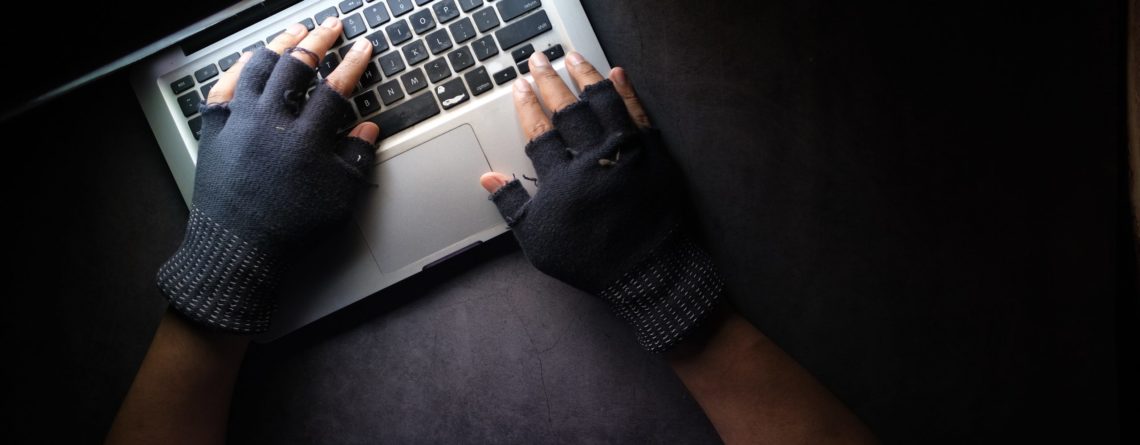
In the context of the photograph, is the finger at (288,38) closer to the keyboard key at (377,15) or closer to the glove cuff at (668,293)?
the keyboard key at (377,15)

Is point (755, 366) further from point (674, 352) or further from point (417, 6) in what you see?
point (417, 6)

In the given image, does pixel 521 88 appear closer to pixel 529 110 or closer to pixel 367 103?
pixel 529 110

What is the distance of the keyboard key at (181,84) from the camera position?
0.64 meters

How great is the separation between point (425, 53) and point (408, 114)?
0.22ft

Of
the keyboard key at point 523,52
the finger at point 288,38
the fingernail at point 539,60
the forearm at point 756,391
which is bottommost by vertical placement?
the forearm at point 756,391

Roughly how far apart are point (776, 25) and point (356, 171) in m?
0.48

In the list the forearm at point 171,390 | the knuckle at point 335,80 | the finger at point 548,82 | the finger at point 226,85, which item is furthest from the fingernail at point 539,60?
the forearm at point 171,390

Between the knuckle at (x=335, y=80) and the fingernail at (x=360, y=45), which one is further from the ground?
the fingernail at (x=360, y=45)

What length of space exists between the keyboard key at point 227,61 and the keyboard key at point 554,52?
0.34 meters

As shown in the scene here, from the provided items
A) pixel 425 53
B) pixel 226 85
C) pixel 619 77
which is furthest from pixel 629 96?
pixel 226 85

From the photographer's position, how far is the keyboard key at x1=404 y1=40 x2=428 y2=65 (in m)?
0.64

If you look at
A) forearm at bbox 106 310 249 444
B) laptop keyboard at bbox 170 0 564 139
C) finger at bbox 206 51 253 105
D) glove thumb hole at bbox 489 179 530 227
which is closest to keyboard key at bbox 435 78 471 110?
laptop keyboard at bbox 170 0 564 139

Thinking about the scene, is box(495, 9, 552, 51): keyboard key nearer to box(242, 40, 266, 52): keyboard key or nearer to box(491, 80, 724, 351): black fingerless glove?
box(491, 80, 724, 351): black fingerless glove

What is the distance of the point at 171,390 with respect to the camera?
25.5 inches
